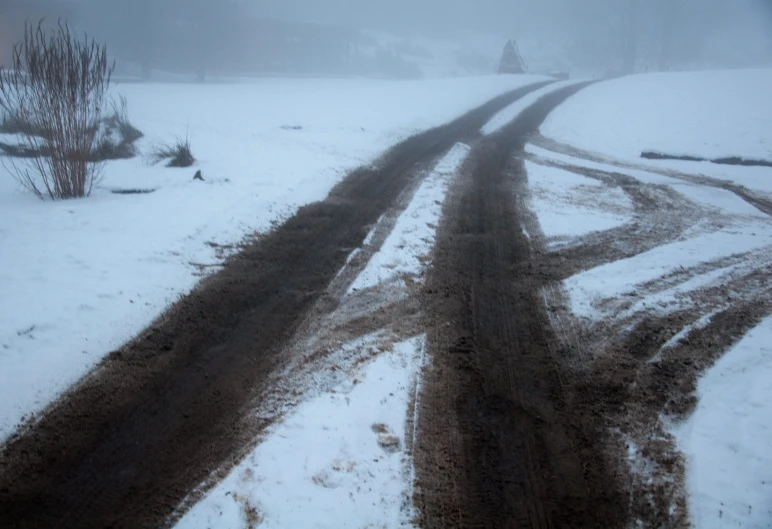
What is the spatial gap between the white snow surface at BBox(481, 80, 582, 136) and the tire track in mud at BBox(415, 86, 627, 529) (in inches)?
442

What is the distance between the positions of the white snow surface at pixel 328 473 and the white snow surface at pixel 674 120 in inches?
522

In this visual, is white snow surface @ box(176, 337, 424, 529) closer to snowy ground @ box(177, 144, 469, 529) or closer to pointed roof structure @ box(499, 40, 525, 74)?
snowy ground @ box(177, 144, 469, 529)

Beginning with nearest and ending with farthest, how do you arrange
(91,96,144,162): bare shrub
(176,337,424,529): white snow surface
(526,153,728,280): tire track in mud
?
(176,337,424,529): white snow surface, (526,153,728,280): tire track in mud, (91,96,144,162): bare shrub

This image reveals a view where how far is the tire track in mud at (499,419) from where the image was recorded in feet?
9.32

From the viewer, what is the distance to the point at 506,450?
3.22 m

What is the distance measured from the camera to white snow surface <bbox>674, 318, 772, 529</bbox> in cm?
285

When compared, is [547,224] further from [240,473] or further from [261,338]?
[240,473]

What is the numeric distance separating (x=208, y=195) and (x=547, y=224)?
5774mm

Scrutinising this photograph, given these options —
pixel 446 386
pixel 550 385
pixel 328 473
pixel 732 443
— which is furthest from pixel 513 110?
pixel 328 473

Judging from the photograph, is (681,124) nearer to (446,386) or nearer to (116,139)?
(446,386)

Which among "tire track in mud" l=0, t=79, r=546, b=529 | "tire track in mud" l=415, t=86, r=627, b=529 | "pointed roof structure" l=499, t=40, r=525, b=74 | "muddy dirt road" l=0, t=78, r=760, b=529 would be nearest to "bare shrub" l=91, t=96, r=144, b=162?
"muddy dirt road" l=0, t=78, r=760, b=529

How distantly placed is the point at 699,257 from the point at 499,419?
480 cm

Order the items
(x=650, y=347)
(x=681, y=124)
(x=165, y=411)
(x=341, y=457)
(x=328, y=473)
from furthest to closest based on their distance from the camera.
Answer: (x=681, y=124) → (x=650, y=347) → (x=165, y=411) → (x=341, y=457) → (x=328, y=473)

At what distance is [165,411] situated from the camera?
350cm
